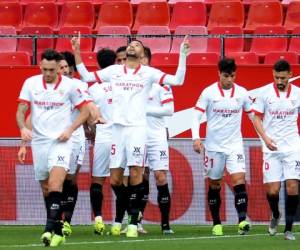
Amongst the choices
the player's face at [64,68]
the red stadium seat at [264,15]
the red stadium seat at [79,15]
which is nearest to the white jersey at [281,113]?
the player's face at [64,68]

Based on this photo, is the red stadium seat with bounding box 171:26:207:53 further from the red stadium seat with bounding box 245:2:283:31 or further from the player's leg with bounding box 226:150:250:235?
the player's leg with bounding box 226:150:250:235

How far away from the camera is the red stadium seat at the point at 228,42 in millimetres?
21391

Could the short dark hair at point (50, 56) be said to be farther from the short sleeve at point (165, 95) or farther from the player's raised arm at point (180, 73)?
the short sleeve at point (165, 95)

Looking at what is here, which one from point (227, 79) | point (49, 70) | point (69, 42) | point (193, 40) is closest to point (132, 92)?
point (227, 79)

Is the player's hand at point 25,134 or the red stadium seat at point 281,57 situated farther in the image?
the red stadium seat at point 281,57

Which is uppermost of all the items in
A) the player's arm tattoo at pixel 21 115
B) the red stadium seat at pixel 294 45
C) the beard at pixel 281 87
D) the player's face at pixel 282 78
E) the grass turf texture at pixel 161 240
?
the red stadium seat at pixel 294 45

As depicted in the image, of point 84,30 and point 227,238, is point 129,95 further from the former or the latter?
point 84,30

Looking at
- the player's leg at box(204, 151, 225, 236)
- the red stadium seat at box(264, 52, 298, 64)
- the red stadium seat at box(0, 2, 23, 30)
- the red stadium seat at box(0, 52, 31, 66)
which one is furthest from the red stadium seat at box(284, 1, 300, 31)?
the player's leg at box(204, 151, 225, 236)

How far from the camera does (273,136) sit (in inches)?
616

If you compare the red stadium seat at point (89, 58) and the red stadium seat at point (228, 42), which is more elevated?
the red stadium seat at point (228, 42)

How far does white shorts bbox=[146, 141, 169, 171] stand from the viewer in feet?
54.4

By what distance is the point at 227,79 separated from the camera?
16078 mm

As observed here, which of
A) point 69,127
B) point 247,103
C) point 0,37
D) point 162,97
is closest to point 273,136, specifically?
point 247,103

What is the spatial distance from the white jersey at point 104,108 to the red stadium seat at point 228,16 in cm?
654
